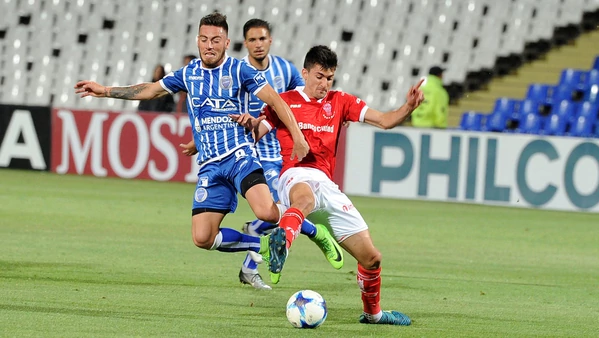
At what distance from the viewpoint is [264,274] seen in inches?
366

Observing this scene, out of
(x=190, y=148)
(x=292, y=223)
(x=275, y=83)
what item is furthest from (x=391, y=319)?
(x=275, y=83)

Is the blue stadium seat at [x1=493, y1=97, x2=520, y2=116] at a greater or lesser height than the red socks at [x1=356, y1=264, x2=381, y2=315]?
greater

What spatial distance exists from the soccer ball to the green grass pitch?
0.06 m

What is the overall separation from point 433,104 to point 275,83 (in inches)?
357

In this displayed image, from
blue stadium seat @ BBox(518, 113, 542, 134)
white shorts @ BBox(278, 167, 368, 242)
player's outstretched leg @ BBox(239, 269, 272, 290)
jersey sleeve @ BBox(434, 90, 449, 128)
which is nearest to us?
white shorts @ BBox(278, 167, 368, 242)

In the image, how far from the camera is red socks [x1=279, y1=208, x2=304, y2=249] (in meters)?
6.35

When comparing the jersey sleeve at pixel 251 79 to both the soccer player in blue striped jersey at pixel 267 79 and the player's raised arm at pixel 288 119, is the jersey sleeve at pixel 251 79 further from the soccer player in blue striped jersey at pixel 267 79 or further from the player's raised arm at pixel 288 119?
the soccer player in blue striped jersey at pixel 267 79

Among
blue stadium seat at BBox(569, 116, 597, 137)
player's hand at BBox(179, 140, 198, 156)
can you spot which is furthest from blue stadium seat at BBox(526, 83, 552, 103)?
player's hand at BBox(179, 140, 198, 156)

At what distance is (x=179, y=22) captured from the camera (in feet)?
79.3

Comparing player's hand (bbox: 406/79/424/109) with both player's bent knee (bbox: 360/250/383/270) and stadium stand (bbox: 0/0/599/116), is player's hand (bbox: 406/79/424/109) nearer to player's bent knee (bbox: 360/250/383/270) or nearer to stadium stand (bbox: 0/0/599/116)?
player's bent knee (bbox: 360/250/383/270)

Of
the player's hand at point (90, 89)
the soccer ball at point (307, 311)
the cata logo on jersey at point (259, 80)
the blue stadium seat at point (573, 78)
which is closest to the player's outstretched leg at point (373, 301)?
the soccer ball at point (307, 311)

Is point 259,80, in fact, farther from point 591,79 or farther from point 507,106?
point 507,106

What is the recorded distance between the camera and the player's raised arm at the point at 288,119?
6.79 meters

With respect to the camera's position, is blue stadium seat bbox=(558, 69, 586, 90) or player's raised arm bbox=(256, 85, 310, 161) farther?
blue stadium seat bbox=(558, 69, 586, 90)
